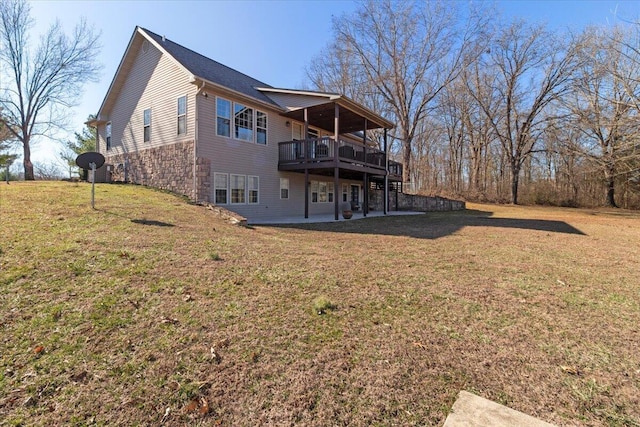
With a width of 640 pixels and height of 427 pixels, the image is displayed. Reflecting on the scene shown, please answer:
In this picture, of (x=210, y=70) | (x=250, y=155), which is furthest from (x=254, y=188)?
(x=210, y=70)

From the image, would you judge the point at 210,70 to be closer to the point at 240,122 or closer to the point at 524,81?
the point at 240,122

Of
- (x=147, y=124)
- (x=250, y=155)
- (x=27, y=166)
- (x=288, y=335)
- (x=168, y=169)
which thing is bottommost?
(x=288, y=335)

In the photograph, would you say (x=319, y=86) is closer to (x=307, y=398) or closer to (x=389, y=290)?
(x=389, y=290)

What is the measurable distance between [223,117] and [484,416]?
12631 mm

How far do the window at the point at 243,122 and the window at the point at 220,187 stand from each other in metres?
1.92

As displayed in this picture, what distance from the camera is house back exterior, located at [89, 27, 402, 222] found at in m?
11.8

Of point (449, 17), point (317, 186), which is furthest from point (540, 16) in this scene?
point (317, 186)

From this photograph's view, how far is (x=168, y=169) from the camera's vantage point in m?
12.7

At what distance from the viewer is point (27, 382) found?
7.21 ft

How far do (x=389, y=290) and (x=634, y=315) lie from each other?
2.97 metres

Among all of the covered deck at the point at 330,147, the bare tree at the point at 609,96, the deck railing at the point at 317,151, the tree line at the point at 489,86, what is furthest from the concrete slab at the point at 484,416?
the tree line at the point at 489,86

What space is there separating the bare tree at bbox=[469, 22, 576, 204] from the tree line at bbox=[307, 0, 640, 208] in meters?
0.08

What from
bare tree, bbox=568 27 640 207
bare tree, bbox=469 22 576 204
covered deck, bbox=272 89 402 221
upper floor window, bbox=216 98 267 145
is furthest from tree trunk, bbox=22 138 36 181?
bare tree, bbox=469 22 576 204

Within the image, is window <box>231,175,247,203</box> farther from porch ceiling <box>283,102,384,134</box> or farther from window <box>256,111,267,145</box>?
porch ceiling <box>283,102,384,134</box>
